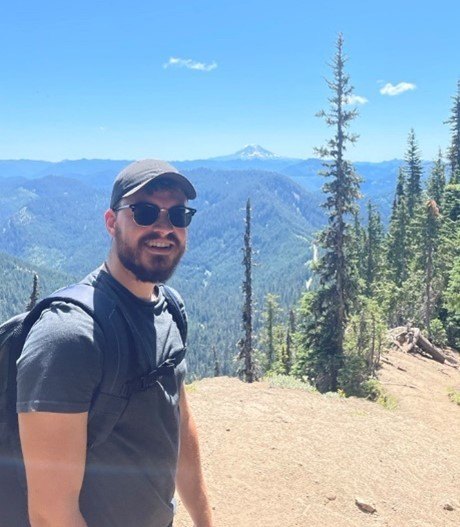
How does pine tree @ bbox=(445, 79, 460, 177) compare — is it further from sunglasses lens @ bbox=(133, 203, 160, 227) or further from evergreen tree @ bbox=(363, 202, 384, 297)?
sunglasses lens @ bbox=(133, 203, 160, 227)

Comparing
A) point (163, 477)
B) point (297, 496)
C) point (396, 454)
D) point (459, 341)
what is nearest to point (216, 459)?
point (297, 496)

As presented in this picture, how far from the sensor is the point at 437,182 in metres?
49.7

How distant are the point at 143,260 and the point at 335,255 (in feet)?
67.7

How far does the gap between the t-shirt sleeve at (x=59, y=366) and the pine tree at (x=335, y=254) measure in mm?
20149

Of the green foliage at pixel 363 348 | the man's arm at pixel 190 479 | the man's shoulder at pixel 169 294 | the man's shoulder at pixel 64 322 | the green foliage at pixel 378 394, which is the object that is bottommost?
the green foliage at pixel 378 394

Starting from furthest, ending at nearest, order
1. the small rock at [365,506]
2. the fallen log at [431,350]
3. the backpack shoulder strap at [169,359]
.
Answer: the fallen log at [431,350]
the small rock at [365,506]
the backpack shoulder strap at [169,359]

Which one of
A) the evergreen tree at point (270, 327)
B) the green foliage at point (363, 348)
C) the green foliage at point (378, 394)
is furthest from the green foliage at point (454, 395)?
the evergreen tree at point (270, 327)

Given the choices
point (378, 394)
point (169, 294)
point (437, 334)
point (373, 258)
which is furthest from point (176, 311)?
point (373, 258)

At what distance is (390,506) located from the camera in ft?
24.9

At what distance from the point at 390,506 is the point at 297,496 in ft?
5.08

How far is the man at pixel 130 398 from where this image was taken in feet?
6.40

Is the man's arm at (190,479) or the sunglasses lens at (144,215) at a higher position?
the sunglasses lens at (144,215)

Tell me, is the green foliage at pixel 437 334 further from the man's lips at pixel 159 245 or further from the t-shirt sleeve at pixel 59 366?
the t-shirt sleeve at pixel 59 366

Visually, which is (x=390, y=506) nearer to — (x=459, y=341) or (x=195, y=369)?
(x=459, y=341)
